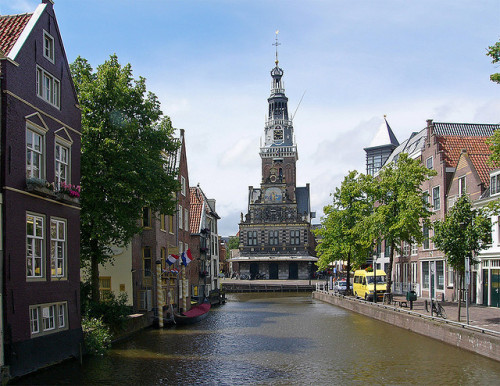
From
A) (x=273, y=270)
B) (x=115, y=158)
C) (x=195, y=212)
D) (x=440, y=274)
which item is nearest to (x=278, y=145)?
(x=273, y=270)

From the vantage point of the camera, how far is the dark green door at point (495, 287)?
38.6m

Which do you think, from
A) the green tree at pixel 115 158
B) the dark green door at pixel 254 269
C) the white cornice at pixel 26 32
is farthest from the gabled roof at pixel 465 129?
the dark green door at pixel 254 269

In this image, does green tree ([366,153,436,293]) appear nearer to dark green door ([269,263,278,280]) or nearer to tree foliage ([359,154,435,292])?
tree foliage ([359,154,435,292])

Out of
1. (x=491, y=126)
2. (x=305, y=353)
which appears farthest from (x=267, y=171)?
(x=305, y=353)

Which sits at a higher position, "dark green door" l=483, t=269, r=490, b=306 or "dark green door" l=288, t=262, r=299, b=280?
"dark green door" l=483, t=269, r=490, b=306

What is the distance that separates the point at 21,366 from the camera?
1923 centimetres

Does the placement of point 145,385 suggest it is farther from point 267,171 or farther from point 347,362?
point 267,171

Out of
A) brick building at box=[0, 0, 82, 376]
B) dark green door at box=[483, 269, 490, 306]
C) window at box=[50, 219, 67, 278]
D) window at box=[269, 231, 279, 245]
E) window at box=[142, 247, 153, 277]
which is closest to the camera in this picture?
brick building at box=[0, 0, 82, 376]

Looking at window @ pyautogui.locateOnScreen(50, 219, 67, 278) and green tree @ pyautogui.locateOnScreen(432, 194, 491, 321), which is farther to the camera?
green tree @ pyautogui.locateOnScreen(432, 194, 491, 321)

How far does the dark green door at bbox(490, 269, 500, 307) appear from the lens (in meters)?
38.6

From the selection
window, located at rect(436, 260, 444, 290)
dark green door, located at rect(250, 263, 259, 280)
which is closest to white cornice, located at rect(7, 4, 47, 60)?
window, located at rect(436, 260, 444, 290)

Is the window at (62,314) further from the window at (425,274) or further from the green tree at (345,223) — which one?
the window at (425,274)

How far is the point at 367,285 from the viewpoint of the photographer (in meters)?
54.4

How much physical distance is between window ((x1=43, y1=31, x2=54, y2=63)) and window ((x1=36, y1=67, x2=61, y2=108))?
0.76 m
